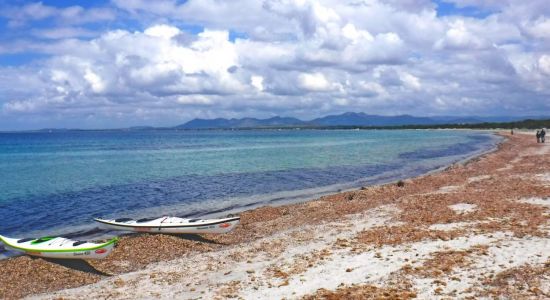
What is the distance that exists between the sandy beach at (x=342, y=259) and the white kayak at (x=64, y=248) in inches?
15.7

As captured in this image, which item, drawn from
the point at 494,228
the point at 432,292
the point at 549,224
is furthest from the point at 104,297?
the point at 549,224

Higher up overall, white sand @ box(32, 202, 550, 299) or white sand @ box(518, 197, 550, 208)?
white sand @ box(518, 197, 550, 208)

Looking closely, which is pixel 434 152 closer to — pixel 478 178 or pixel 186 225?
pixel 478 178

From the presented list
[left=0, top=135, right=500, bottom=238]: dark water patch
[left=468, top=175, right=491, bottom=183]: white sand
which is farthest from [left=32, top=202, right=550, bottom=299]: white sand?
[left=468, top=175, right=491, bottom=183]: white sand

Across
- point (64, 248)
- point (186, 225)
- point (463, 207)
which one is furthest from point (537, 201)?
point (64, 248)

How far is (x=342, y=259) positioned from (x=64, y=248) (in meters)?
10.9

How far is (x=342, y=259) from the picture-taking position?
14.5 metres

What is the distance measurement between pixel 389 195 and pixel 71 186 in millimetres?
30675

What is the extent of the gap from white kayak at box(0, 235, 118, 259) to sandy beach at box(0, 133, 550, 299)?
1.30ft

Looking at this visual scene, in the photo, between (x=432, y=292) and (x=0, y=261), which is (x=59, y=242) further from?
(x=432, y=292)

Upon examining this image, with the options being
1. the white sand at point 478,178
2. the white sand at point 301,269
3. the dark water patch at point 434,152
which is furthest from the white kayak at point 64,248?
the dark water patch at point 434,152

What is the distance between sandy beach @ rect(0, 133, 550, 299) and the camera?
461 inches

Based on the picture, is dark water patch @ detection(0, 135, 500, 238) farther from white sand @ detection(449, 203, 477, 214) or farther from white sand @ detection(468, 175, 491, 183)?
white sand @ detection(449, 203, 477, 214)

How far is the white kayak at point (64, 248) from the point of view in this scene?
1684 cm
